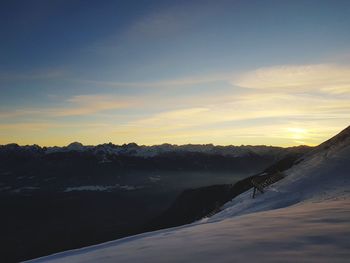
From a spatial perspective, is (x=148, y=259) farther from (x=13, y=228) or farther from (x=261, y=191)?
(x=13, y=228)

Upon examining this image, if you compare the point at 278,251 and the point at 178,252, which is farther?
the point at 178,252

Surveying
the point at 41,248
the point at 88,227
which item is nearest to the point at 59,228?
the point at 88,227

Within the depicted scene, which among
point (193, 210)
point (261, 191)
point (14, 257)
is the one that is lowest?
point (14, 257)

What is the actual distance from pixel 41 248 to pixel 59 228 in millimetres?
44565

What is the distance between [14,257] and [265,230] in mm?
131090

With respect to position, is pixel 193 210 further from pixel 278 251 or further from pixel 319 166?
pixel 278 251

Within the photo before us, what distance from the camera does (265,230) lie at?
7.56 meters

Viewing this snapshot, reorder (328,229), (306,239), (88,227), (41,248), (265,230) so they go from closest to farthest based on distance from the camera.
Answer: (306,239)
(328,229)
(265,230)
(41,248)
(88,227)

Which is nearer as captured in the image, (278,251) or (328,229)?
(278,251)

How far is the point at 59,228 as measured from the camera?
173m

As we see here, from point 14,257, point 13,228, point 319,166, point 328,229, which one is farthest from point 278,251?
point 13,228

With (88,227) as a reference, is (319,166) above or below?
above

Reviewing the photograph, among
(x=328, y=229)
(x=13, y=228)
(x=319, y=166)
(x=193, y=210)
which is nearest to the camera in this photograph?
(x=328, y=229)

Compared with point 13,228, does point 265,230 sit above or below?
above
